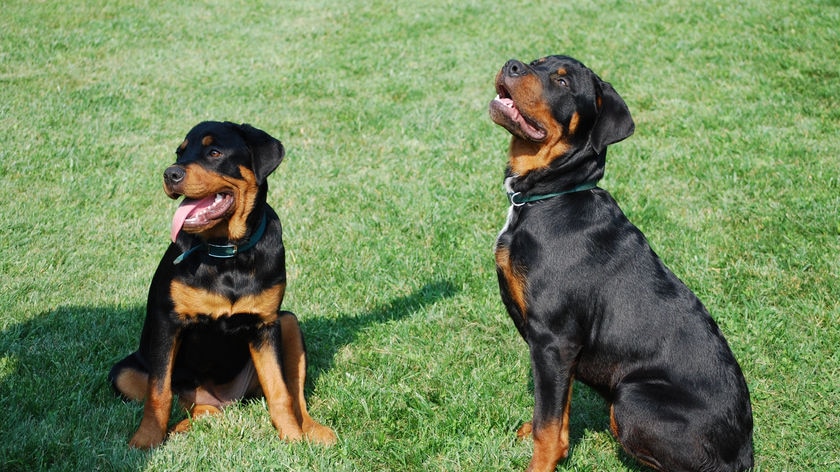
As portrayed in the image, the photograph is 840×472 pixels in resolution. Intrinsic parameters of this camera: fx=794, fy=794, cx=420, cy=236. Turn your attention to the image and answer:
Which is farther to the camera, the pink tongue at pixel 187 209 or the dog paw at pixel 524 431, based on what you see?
the dog paw at pixel 524 431

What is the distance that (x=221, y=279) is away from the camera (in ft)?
14.0

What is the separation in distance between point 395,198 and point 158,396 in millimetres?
3909

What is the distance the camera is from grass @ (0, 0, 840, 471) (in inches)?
183

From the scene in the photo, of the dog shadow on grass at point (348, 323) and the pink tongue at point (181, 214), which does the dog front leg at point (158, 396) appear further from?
the dog shadow on grass at point (348, 323)

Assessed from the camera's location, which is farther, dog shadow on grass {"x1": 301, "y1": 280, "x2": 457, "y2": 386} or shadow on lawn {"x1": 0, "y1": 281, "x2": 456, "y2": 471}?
dog shadow on grass {"x1": 301, "y1": 280, "x2": 457, "y2": 386}

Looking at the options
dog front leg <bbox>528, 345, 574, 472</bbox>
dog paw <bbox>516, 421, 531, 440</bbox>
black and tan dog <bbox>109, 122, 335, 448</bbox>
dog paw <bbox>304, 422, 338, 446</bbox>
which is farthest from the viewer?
dog paw <bbox>516, 421, 531, 440</bbox>

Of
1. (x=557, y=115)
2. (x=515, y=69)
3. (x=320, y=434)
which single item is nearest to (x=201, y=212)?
(x=320, y=434)

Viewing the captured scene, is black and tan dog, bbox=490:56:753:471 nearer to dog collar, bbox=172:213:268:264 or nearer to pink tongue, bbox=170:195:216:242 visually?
dog collar, bbox=172:213:268:264

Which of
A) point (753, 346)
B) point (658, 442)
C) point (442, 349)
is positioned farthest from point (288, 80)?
point (658, 442)

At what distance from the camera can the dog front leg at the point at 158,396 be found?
422cm

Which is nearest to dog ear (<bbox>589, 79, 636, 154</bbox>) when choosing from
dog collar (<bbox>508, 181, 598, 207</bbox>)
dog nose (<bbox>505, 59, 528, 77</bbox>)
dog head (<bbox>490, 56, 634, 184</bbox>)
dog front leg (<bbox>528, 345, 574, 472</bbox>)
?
dog head (<bbox>490, 56, 634, 184</bbox>)

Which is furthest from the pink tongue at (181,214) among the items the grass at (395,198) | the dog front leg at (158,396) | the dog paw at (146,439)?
the grass at (395,198)

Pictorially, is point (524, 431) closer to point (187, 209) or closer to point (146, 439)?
point (146, 439)

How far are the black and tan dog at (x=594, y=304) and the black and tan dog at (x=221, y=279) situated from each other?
4.27 ft
